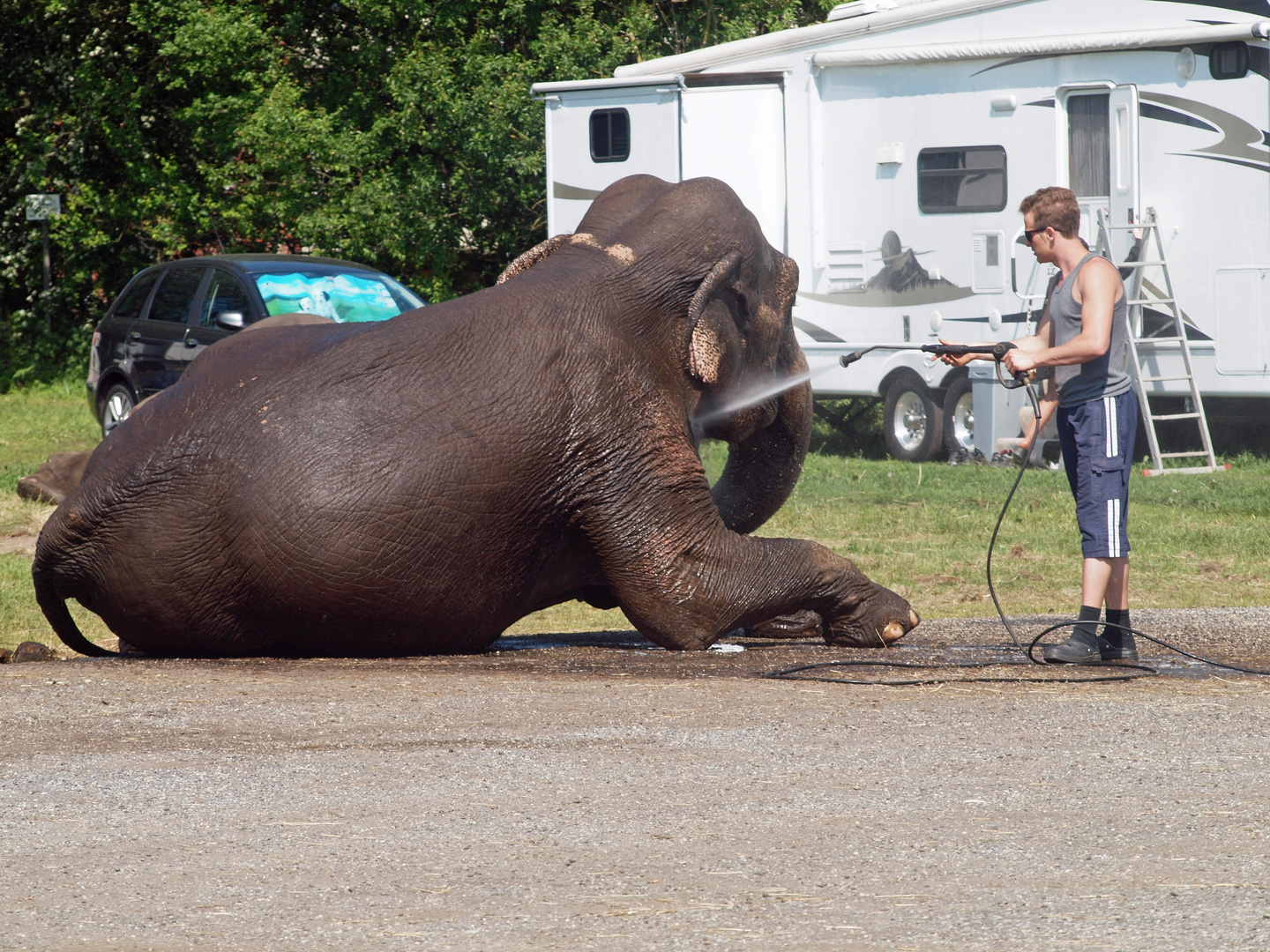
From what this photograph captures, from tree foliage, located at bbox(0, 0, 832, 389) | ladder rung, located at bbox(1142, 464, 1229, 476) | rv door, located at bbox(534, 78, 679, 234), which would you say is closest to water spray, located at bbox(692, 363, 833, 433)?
ladder rung, located at bbox(1142, 464, 1229, 476)

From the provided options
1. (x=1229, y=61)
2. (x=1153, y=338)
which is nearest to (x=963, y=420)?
(x=1153, y=338)

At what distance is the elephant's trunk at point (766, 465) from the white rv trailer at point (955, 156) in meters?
7.23

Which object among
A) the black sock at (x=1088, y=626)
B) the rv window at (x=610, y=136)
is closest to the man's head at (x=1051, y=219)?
the black sock at (x=1088, y=626)

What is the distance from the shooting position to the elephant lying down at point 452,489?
614 cm

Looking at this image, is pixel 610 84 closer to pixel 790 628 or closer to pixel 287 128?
pixel 287 128

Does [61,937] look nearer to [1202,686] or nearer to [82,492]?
[82,492]

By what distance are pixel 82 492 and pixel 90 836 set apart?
2450 millimetres

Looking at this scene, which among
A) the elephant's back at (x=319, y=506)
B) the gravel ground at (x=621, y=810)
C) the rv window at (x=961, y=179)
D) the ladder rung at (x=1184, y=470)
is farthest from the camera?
the rv window at (x=961, y=179)

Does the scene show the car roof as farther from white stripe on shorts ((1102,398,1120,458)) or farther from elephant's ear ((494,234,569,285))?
white stripe on shorts ((1102,398,1120,458))

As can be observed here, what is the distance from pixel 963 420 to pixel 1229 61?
12.2 ft

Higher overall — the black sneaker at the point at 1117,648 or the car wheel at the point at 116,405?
the car wheel at the point at 116,405

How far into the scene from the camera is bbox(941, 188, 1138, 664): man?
654 centimetres

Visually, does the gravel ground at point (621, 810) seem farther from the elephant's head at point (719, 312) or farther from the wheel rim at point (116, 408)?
the wheel rim at point (116, 408)

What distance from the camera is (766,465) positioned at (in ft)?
25.2
